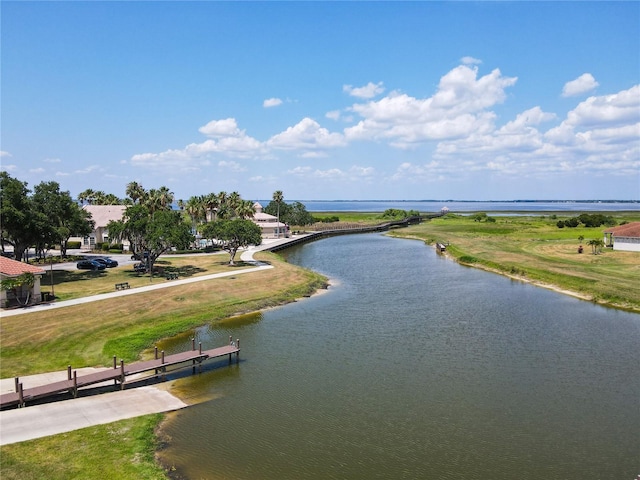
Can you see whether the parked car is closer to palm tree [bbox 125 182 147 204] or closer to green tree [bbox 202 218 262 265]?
green tree [bbox 202 218 262 265]

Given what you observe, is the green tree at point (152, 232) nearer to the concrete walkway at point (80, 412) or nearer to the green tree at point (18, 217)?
the green tree at point (18, 217)

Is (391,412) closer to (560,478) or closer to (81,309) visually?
(560,478)

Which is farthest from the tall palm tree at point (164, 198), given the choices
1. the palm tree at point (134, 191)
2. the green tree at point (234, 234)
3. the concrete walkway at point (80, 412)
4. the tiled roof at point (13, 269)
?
the concrete walkway at point (80, 412)

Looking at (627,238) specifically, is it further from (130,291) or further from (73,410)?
(73,410)

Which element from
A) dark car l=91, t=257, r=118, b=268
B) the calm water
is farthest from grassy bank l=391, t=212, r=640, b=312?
dark car l=91, t=257, r=118, b=268

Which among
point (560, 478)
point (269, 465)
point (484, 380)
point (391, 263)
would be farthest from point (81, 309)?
point (391, 263)
